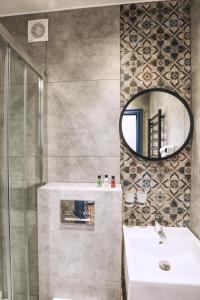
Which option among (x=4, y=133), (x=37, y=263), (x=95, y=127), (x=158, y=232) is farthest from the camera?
(x=95, y=127)

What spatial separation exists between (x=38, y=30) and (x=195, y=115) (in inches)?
59.1

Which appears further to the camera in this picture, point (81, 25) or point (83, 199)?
point (81, 25)

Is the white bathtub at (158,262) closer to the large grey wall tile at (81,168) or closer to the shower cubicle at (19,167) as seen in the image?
the large grey wall tile at (81,168)

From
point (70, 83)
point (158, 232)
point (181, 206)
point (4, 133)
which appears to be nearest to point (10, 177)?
point (4, 133)

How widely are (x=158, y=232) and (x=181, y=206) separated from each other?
314 millimetres

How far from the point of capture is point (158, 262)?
4.18 ft

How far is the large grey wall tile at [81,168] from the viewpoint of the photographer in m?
1.60

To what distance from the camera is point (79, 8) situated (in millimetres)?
1624

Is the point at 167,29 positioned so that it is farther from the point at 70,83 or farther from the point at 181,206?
the point at 181,206

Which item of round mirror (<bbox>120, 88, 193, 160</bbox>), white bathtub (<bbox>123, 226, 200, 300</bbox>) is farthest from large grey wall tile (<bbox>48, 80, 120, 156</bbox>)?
white bathtub (<bbox>123, 226, 200, 300</bbox>)

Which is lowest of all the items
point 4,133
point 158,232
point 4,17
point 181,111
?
point 158,232

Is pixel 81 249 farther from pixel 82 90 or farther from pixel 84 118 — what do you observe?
pixel 82 90

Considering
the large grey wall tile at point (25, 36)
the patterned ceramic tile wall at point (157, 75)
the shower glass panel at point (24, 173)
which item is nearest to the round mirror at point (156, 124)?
the patterned ceramic tile wall at point (157, 75)

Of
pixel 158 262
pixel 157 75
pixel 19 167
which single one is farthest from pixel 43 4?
pixel 158 262
